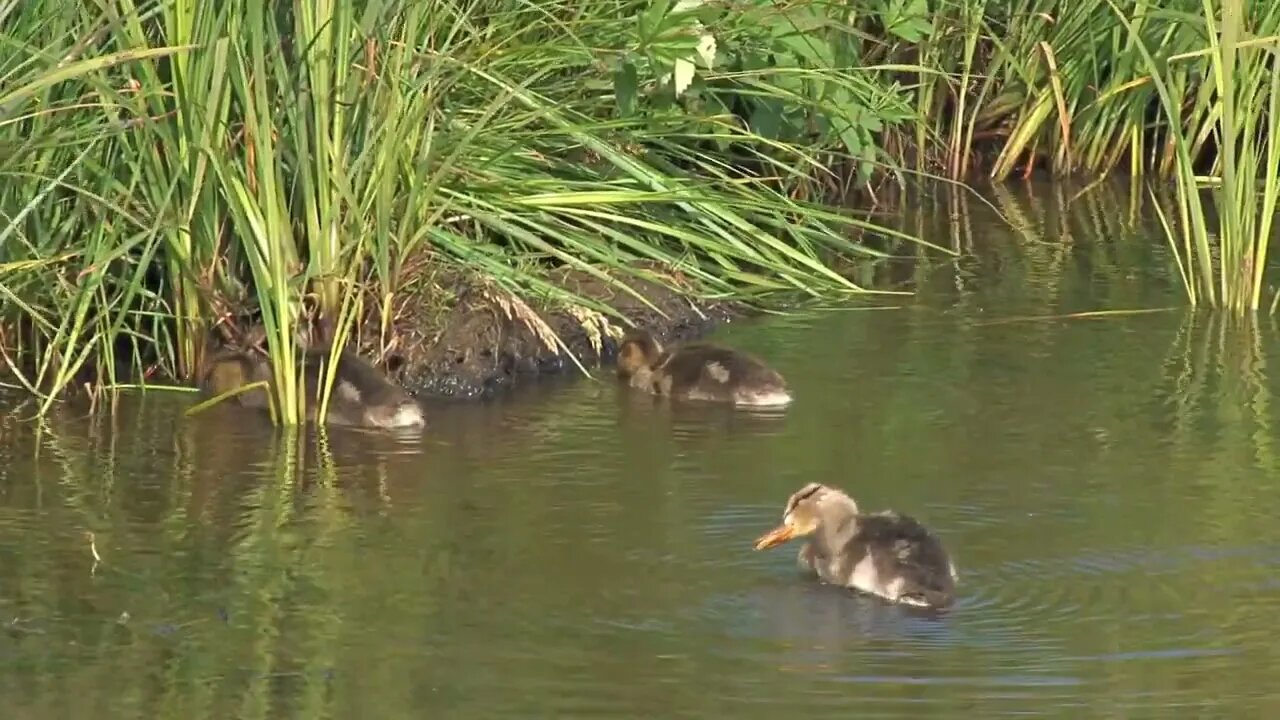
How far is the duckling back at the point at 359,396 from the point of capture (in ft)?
25.8

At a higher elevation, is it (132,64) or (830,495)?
(132,64)

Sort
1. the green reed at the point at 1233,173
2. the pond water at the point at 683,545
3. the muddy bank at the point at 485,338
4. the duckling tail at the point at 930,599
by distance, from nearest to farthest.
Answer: the pond water at the point at 683,545, the duckling tail at the point at 930,599, the muddy bank at the point at 485,338, the green reed at the point at 1233,173

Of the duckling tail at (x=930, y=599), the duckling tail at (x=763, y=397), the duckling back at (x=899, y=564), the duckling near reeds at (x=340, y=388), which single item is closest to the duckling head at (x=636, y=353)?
the duckling tail at (x=763, y=397)

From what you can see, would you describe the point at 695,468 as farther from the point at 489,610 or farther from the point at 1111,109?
the point at 1111,109

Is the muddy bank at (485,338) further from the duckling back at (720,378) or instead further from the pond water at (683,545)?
the duckling back at (720,378)

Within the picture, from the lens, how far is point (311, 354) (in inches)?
315

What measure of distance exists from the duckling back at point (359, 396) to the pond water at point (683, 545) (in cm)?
10

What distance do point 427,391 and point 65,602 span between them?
245 cm

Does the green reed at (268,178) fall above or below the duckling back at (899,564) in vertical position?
above

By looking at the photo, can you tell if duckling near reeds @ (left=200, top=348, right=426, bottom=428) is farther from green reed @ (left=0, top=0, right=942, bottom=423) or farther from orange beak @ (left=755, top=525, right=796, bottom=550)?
orange beak @ (left=755, top=525, right=796, bottom=550)

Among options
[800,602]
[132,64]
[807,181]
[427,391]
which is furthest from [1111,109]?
[800,602]

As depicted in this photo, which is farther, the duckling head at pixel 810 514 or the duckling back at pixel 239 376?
the duckling back at pixel 239 376

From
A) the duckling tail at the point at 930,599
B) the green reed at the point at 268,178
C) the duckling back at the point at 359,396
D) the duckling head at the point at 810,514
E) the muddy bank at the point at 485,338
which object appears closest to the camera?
the duckling tail at the point at 930,599

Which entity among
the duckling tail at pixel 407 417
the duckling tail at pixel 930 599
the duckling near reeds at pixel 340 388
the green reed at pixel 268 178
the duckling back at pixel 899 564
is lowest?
the duckling tail at pixel 930 599
